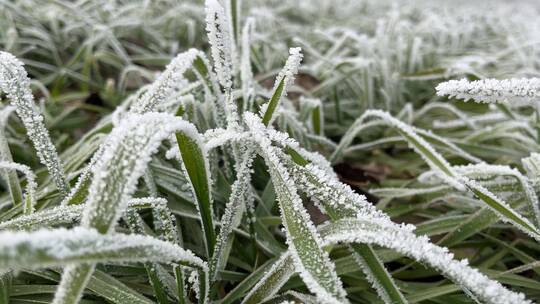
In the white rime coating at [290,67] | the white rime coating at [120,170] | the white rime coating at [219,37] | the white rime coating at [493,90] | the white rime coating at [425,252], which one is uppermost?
the white rime coating at [219,37]

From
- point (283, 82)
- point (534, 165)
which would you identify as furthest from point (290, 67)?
point (534, 165)

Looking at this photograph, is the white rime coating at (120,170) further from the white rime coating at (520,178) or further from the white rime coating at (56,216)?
the white rime coating at (520,178)

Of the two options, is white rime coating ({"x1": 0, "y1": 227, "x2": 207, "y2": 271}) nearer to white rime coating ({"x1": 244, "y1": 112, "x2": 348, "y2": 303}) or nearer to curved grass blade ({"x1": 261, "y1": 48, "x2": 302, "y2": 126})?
white rime coating ({"x1": 244, "y1": 112, "x2": 348, "y2": 303})

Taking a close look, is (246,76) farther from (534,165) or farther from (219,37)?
(534,165)

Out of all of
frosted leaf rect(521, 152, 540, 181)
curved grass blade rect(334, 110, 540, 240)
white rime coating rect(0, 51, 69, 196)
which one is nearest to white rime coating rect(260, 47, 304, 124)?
curved grass blade rect(334, 110, 540, 240)

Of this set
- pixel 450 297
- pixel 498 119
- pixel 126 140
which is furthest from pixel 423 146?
pixel 498 119

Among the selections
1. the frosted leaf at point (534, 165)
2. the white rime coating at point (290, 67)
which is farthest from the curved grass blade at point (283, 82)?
the frosted leaf at point (534, 165)

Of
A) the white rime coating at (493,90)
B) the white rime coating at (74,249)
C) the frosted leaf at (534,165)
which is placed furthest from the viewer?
the frosted leaf at (534,165)

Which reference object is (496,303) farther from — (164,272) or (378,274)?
(164,272)
